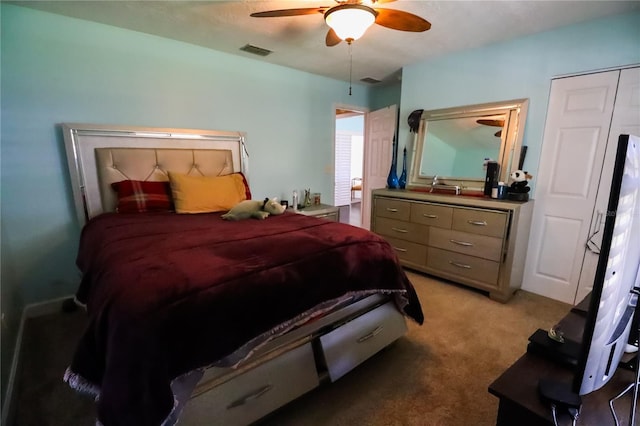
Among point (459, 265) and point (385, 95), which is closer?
point (459, 265)

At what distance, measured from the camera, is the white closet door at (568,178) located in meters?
2.38

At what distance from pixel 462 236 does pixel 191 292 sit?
2.56 m

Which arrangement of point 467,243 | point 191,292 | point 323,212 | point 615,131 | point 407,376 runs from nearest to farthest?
point 191,292
point 407,376
point 615,131
point 467,243
point 323,212

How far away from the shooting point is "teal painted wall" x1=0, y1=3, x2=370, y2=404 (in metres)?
2.17

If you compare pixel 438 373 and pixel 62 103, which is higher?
pixel 62 103

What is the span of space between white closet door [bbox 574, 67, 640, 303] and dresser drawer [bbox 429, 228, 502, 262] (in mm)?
723

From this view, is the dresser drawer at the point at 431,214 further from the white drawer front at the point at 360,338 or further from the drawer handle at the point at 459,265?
the white drawer front at the point at 360,338

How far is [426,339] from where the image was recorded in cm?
212

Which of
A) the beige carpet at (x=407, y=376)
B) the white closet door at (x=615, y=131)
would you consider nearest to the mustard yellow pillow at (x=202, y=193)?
the beige carpet at (x=407, y=376)

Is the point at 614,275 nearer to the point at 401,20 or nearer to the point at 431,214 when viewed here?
the point at 401,20

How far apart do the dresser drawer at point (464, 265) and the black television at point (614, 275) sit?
1956 mm

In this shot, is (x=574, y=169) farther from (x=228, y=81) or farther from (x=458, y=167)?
(x=228, y=81)

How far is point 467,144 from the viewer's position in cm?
318

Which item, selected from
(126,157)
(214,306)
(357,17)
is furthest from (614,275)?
(126,157)
